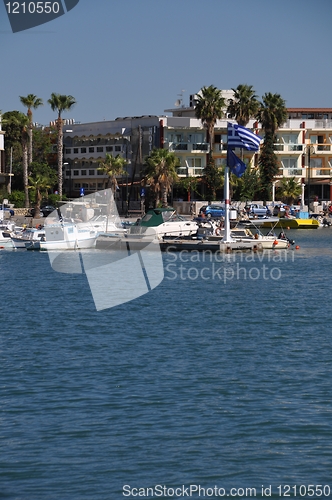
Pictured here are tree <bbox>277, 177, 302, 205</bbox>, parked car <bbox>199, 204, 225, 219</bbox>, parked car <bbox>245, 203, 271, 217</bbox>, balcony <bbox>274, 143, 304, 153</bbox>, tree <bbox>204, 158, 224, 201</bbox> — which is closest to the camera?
parked car <bbox>199, 204, 225, 219</bbox>

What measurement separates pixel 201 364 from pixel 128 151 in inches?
3470

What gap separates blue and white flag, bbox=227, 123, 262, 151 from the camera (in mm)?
52000

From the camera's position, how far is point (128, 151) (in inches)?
4272

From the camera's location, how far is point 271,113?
99938 millimetres

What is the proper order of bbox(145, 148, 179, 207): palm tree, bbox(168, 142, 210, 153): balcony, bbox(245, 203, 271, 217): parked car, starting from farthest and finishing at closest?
bbox(168, 142, 210, 153): balcony
bbox(245, 203, 271, 217): parked car
bbox(145, 148, 179, 207): palm tree

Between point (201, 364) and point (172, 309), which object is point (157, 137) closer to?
point (172, 309)

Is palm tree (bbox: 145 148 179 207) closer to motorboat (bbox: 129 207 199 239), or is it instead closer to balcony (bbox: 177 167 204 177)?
balcony (bbox: 177 167 204 177)

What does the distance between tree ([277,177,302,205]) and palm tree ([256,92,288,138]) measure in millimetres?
7494

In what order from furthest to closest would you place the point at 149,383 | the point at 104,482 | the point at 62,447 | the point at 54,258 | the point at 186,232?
the point at 186,232 → the point at 54,258 → the point at 149,383 → the point at 62,447 → the point at 104,482

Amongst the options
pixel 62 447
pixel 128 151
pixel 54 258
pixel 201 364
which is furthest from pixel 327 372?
pixel 128 151

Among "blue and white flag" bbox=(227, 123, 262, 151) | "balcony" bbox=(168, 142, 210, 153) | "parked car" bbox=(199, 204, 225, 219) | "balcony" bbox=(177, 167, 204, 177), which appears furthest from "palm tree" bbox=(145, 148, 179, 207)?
"blue and white flag" bbox=(227, 123, 262, 151)

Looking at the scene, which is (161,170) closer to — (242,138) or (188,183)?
(188,183)

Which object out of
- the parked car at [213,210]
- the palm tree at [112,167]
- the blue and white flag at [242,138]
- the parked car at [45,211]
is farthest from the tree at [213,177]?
the blue and white flag at [242,138]

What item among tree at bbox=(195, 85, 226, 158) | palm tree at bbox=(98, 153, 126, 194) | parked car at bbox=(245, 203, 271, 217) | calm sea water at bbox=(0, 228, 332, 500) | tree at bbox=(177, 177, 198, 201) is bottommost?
calm sea water at bbox=(0, 228, 332, 500)
